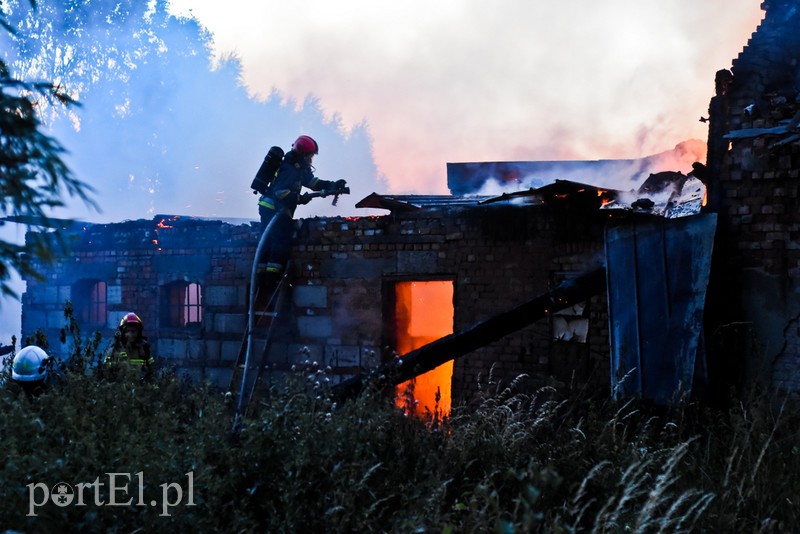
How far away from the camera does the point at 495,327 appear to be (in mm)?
7207

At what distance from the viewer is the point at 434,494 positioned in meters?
3.62

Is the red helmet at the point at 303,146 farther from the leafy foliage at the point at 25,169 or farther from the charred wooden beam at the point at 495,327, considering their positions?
the leafy foliage at the point at 25,169

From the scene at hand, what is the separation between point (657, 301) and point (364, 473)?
161 inches

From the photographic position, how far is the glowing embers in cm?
934

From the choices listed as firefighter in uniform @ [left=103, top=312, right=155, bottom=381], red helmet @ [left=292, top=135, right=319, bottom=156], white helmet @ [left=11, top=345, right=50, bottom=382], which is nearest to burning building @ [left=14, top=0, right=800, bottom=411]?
red helmet @ [left=292, top=135, right=319, bottom=156]

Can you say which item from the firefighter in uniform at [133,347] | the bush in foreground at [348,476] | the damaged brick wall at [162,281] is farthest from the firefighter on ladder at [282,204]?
the bush in foreground at [348,476]

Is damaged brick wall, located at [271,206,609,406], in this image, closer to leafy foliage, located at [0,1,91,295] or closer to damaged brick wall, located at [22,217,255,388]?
damaged brick wall, located at [22,217,255,388]

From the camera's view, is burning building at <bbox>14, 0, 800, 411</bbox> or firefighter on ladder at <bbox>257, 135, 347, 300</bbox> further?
firefighter on ladder at <bbox>257, 135, 347, 300</bbox>

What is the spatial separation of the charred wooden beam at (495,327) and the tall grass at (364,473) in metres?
1.69

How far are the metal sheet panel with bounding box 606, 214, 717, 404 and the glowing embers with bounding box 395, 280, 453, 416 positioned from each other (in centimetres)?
226

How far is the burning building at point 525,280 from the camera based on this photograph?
6.64 metres

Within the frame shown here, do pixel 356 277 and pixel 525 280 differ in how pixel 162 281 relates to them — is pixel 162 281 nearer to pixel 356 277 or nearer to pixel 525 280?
pixel 356 277

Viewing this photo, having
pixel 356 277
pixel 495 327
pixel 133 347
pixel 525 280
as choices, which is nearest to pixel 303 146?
pixel 356 277

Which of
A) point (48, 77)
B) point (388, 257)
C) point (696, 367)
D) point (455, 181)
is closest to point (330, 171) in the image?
point (48, 77)
